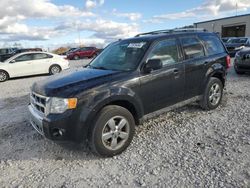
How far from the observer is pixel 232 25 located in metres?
47.8

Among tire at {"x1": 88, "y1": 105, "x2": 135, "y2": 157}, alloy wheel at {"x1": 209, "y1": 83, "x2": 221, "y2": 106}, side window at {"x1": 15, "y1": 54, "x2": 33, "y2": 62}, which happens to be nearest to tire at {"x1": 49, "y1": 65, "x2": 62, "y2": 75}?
side window at {"x1": 15, "y1": 54, "x2": 33, "y2": 62}

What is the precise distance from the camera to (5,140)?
5.02 metres

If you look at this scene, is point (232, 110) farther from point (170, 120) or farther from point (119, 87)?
point (119, 87)

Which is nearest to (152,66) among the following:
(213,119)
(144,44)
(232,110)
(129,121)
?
(144,44)

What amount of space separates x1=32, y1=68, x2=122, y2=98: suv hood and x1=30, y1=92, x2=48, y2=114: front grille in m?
0.07

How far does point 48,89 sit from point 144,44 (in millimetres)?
1937

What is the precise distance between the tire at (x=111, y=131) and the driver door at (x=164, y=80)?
54 centimetres

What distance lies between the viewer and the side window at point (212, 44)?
595 centimetres

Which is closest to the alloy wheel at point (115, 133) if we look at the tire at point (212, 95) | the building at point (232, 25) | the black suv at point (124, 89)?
the black suv at point (124, 89)

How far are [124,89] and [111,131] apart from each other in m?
0.69

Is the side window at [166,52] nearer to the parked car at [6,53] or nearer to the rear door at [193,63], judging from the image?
the rear door at [193,63]

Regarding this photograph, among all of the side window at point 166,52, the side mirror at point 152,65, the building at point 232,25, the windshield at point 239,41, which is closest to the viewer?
the side mirror at point 152,65

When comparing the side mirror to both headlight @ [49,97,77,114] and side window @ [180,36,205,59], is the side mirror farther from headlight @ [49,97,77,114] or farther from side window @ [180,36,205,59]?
headlight @ [49,97,77,114]

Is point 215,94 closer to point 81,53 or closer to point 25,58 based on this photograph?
point 25,58
